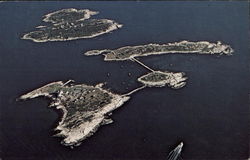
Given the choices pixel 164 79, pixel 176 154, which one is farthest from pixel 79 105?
pixel 176 154

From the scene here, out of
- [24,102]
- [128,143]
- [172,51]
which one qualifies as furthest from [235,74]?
[24,102]

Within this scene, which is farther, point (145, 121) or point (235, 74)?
point (235, 74)

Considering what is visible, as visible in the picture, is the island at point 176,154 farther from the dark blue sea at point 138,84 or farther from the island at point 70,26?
the island at point 70,26

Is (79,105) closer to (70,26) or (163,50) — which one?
(163,50)

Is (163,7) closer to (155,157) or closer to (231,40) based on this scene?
(231,40)

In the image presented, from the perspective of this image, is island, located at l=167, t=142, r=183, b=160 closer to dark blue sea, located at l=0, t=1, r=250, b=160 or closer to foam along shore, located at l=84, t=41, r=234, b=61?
dark blue sea, located at l=0, t=1, r=250, b=160

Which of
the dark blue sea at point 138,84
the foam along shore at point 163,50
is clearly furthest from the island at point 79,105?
the foam along shore at point 163,50
